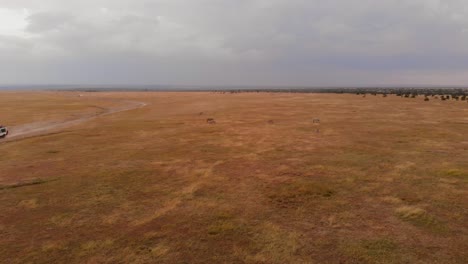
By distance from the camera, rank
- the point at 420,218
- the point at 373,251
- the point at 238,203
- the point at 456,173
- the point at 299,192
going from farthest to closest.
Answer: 1. the point at 456,173
2. the point at 299,192
3. the point at 238,203
4. the point at 420,218
5. the point at 373,251

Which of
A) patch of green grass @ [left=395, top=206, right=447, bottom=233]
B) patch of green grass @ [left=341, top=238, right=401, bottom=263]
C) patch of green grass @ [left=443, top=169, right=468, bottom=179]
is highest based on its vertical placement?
patch of green grass @ [left=443, top=169, right=468, bottom=179]

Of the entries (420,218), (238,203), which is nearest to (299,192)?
(238,203)

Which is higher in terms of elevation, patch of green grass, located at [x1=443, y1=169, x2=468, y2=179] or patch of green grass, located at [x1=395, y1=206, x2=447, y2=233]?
patch of green grass, located at [x1=443, y1=169, x2=468, y2=179]

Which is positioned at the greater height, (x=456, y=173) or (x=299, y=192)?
(x=456, y=173)

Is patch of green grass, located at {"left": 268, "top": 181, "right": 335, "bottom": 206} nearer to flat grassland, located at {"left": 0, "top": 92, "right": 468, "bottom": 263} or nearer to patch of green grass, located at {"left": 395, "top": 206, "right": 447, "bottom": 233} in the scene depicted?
flat grassland, located at {"left": 0, "top": 92, "right": 468, "bottom": 263}

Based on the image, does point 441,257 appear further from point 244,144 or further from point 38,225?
point 244,144

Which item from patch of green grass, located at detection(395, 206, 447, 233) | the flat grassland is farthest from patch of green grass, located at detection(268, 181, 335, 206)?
patch of green grass, located at detection(395, 206, 447, 233)

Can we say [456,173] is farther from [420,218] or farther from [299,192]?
[299,192]

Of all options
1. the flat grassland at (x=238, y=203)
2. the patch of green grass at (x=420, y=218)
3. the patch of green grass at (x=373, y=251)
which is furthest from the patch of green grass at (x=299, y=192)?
the patch of green grass at (x=373, y=251)

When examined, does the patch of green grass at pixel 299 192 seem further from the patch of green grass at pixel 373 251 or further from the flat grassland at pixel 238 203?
the patch of green grass at pixel 373 251

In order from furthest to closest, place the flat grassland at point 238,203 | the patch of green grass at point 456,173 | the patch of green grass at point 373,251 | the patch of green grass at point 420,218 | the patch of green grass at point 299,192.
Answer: the patch of green grass at point 456,173
the patch of green grass at point 299,192
the patch of green grass at point 420,218
the flat grassland at point 238,203
the patch of green grass at point 373,251

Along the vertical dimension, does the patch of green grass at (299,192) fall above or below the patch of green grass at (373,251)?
above

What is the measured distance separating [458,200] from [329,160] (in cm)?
808

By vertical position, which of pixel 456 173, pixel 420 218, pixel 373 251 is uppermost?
pixel 456 173
